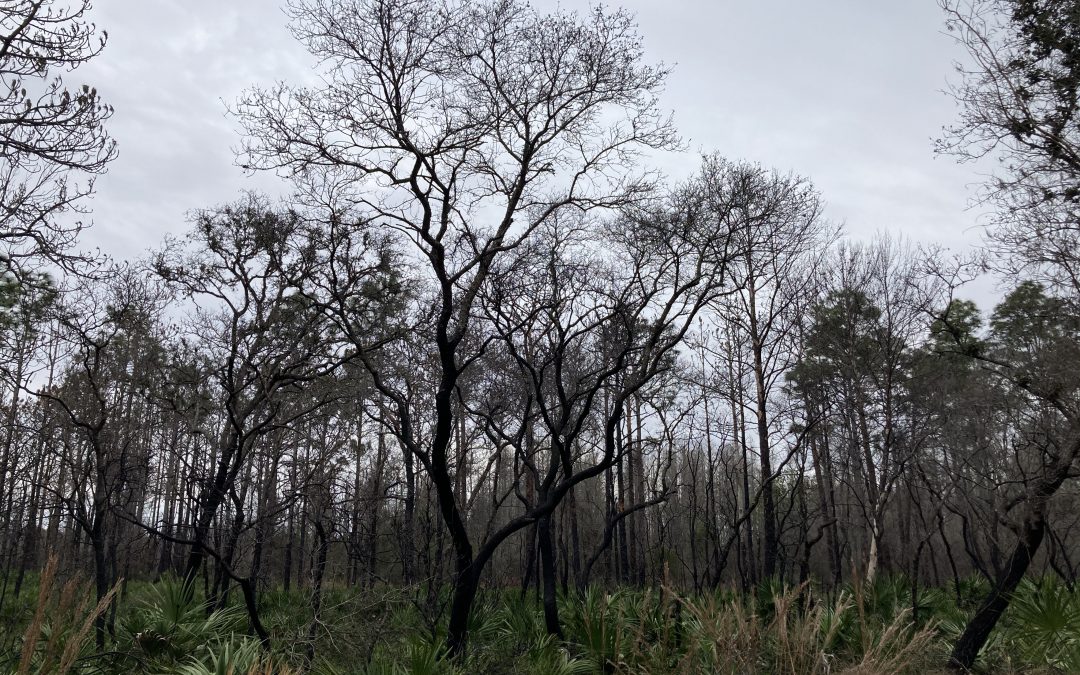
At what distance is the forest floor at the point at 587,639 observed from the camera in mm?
4469

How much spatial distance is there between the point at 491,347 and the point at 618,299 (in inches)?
198

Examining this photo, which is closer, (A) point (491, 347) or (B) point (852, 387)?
(A) point (491, 347)

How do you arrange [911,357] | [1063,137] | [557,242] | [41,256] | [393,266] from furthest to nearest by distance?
[911,357]
[393,266]
[557,242]
[1063,137]
[41,256]

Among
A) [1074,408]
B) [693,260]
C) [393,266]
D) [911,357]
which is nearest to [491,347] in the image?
[393,266]

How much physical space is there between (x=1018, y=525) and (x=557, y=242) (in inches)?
284

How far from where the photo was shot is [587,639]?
9039mm

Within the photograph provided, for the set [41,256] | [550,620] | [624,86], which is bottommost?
[550,620]

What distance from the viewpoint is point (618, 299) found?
457 inches

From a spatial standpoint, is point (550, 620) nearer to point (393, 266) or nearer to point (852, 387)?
point (393, 266)

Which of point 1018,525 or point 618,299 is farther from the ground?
point 618,299

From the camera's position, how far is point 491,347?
1595cm

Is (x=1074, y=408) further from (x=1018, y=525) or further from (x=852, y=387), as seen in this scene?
(x=852, y=387)

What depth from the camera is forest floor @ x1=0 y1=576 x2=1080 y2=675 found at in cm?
447

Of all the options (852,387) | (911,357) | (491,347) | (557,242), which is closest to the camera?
(557,242)
